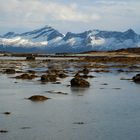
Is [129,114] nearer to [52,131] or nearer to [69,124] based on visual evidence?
[69,124]

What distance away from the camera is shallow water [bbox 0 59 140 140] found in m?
22.9

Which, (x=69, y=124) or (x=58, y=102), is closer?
(x=69, y=124)

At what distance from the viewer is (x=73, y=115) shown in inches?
1109

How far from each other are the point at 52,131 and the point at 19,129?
1.70m

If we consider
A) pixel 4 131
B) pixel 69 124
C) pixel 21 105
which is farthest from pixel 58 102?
pixel 4 131

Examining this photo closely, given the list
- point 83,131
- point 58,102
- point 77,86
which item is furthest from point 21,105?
point 77,86

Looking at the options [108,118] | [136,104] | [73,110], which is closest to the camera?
[108,118]

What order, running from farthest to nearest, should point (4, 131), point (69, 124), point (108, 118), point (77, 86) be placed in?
point (77, 86) < point (108, 118) < point (69, 124) < point (4, 131)

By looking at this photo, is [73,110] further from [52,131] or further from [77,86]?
[77,86]

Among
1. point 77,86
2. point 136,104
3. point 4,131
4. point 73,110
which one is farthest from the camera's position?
point 77,86

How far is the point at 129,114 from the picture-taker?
28562 mm

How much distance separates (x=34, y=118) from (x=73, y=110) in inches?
155

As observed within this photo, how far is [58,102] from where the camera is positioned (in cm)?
3359

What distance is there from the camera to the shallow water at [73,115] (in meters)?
22.9
